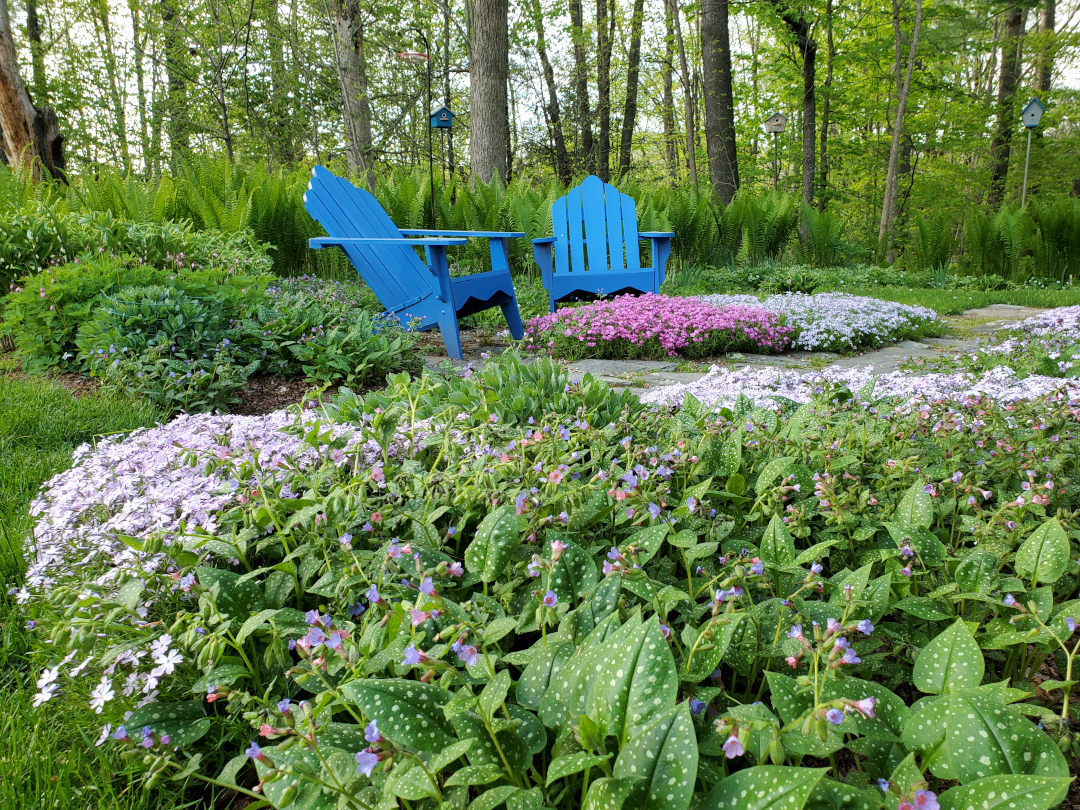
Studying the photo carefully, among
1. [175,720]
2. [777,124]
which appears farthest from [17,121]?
[777,124]

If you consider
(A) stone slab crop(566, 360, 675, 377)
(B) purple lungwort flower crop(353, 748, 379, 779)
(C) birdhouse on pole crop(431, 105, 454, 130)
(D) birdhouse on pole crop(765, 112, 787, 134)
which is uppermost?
(D) birdhouse on pole crop(765, 112, 787, 134)

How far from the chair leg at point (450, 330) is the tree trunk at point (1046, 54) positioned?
15.2 metres

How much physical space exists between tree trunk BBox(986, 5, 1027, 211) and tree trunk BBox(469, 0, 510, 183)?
36.2ft

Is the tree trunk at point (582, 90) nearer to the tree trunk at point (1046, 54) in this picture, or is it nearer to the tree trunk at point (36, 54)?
the tree trunk at point (1046, 54)

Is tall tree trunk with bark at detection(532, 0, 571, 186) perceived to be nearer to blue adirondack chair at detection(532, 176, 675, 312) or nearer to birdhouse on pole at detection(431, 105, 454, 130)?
birdhouse on pole at detection(431, 105, 454, 130)

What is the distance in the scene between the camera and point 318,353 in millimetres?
3311

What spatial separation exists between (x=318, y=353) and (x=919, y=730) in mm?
3045

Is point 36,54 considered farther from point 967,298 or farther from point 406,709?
point 406,709

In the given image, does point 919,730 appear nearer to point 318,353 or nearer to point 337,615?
point 337,615

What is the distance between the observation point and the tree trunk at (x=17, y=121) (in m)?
7.04

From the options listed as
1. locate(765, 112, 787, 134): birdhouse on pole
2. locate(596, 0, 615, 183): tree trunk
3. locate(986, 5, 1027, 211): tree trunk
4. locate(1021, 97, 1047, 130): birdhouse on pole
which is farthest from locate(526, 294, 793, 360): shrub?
locate(986, 5, 1027, 211): tree trunk

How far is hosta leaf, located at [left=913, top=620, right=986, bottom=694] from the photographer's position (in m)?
0.90

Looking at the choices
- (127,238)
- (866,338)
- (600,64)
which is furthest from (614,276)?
(600,64)

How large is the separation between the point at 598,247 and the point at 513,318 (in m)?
1.43
